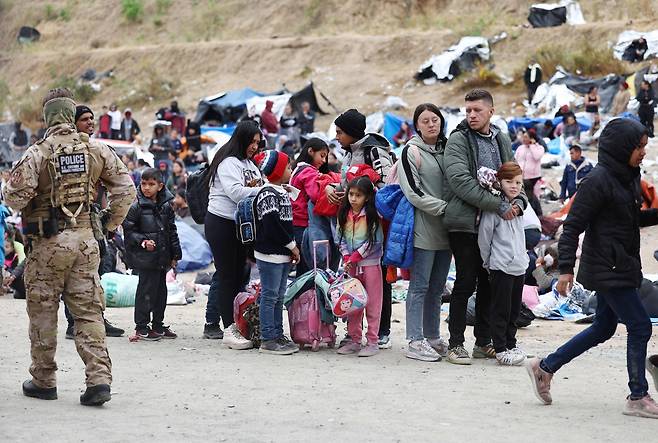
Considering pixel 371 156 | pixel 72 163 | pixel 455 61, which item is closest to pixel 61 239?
pixel 72 163

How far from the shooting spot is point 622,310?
6.35 metres

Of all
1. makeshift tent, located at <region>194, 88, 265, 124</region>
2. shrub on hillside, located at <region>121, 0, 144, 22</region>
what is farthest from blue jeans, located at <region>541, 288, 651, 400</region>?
shrub on hillside, located at <region>121, 0, 144, 22</region>

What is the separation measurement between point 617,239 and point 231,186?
3.43 meters

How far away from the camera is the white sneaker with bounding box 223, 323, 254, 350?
29.4 feet

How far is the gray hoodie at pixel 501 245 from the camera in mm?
7984

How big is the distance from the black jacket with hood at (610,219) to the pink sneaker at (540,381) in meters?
0.65

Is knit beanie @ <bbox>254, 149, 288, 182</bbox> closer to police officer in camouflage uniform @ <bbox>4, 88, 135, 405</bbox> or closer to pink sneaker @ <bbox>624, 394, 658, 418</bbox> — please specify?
police officer in camouflage uniform @ <bbox>4, 88, 135, 405</bbox>

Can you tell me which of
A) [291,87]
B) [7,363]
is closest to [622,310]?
[7,363]

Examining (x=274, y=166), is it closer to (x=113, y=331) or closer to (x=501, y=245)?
(x=501, y=245)

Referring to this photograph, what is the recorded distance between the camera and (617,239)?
6371 mm

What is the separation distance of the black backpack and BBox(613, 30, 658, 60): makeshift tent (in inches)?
1004

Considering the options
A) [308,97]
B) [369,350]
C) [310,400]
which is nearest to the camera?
[310,400]

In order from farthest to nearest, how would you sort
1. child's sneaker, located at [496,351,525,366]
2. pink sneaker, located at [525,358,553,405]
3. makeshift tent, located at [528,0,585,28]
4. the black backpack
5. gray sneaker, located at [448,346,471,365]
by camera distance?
makeshift tent, located at [528,0,585,28], the black backpack, gray sneaker, located at [448,346,471,365], child's sneaker, located at [496,351,525,366], pink sneaker, located at [525,358,553,405]

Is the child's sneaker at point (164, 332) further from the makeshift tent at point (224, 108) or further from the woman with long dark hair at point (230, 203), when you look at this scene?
the makeshift tent at point (224, 108)
